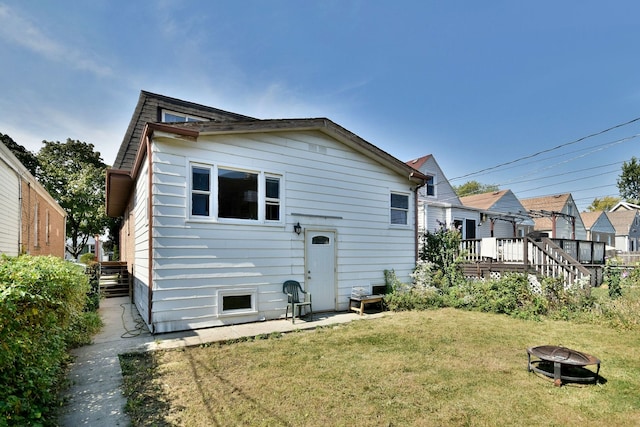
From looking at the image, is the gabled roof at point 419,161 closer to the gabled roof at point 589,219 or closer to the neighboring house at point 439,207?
the neighboring house at point 439,207

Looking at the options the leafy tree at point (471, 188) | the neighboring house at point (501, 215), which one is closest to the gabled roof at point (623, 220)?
the leafy tree at point (471, 188)

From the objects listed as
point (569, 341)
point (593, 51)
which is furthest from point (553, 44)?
point (569, 341)

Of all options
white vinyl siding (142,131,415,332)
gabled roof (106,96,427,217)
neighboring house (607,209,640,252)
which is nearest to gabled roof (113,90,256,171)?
gabled roof (106,96,427,217)

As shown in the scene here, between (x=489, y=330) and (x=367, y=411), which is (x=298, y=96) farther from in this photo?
(x=367, y=411)

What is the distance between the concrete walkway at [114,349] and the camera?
325 centimetres

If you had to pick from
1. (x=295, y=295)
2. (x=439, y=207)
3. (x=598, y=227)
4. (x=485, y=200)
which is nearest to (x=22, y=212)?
(x=295, y=295)

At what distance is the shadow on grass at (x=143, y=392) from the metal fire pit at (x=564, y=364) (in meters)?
4.50

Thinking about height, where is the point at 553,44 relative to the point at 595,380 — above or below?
above

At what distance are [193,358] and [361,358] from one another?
259 cm

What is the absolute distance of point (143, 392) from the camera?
3.74m

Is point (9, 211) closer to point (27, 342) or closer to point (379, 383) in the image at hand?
point (27, 342)

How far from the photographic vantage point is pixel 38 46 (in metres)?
7.98

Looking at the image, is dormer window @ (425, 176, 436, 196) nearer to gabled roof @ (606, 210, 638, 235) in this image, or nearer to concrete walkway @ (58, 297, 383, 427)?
concrete walkway @ (58, 297, 383, 427)

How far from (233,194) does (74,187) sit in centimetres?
2734
